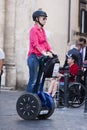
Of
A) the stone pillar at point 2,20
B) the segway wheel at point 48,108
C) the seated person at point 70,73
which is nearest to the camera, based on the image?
the segway wheel at point 48,108

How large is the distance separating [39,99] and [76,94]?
14.7 ft

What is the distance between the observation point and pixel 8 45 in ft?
75.5

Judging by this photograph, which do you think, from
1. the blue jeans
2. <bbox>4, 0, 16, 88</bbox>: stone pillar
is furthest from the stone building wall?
the blue jeans

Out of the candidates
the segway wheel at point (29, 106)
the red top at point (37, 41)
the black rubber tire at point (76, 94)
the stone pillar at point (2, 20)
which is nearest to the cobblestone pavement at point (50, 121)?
the segway wheel at point (29, 106)

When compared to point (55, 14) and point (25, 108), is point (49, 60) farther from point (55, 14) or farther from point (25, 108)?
point (55, 14)

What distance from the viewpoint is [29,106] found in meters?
11.6

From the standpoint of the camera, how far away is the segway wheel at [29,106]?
37.6 feet

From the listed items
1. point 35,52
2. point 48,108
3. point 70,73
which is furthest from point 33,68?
point 70,73

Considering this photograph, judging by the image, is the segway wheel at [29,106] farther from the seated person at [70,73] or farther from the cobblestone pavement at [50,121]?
the seated person at [70,73]

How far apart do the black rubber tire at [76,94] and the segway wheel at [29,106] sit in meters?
4.23

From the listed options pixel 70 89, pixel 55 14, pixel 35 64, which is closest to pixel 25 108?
pixel 35 64

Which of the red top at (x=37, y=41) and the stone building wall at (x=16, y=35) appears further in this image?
the stone building wall at (x=16, y=35)

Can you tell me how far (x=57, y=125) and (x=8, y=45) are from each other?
40.3ft

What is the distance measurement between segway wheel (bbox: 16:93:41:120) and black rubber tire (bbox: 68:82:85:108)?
423 centimetres
